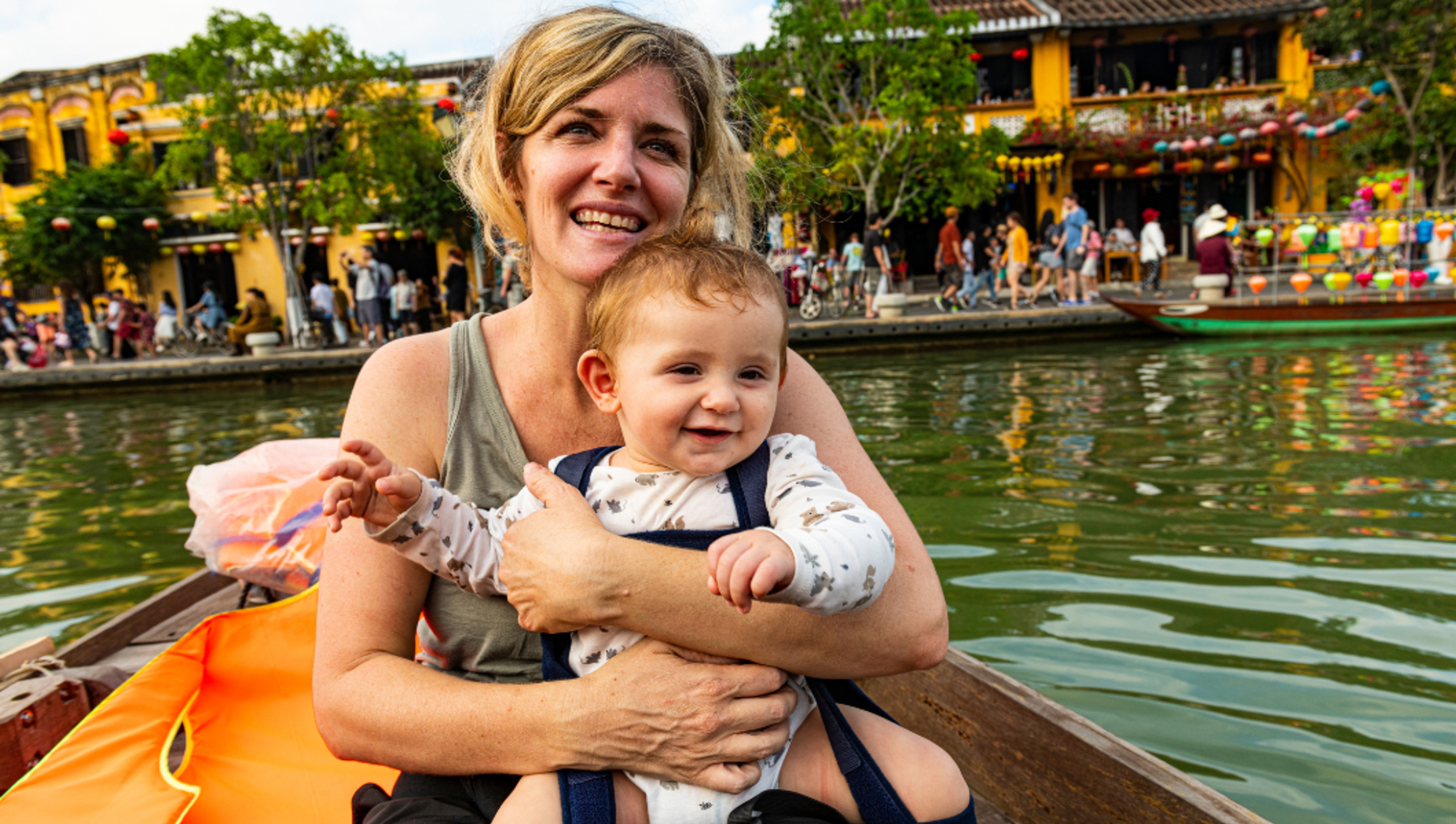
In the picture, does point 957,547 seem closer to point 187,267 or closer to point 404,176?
point 404,176

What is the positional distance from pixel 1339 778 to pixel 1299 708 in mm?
425

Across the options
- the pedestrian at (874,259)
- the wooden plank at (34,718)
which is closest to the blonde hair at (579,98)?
the wooden plank at (34,718)

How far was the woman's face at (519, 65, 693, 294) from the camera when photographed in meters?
1.67

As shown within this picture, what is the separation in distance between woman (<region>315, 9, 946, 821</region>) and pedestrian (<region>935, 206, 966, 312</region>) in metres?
14.5

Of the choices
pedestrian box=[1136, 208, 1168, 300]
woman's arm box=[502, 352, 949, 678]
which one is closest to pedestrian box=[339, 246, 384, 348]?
pedestrian box=[1136, 208, 1168, 300]

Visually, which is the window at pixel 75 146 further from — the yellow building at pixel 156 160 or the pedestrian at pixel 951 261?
the pedestrian at pixel 951 261

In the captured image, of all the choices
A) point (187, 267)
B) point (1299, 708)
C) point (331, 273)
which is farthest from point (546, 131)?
point (187, 267)

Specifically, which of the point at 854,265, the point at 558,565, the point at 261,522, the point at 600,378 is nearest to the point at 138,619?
the point at 261,522

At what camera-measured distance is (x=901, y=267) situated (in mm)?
23047

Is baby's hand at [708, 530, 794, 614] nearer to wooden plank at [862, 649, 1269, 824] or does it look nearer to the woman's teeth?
the woman's teeth

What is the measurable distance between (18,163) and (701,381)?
1385 inches

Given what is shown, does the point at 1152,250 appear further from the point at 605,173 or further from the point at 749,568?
the point at 749,568

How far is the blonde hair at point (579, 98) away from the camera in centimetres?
166

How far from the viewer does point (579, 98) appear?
166 cm
